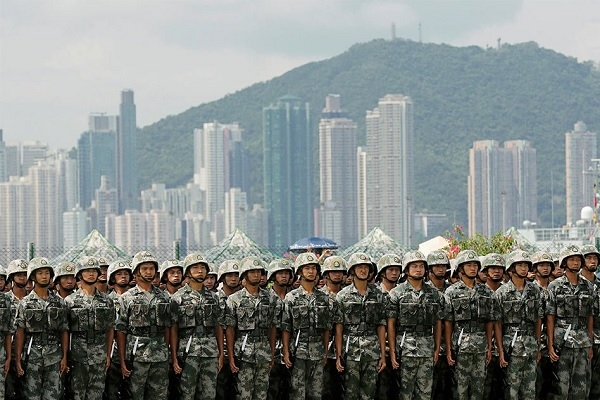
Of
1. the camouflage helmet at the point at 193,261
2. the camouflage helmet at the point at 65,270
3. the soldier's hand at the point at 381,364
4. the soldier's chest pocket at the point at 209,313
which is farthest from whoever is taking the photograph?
the soldier's hand at the point at 381,364

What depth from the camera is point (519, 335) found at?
14.0 m

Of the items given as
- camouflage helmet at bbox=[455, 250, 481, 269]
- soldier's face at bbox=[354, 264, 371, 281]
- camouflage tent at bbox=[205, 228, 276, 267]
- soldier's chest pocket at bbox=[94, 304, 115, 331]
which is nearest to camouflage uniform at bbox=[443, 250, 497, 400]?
camouflage helmet at bbox=[455, 250, 481, 269]

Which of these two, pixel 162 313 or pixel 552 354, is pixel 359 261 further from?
pixel 552 354

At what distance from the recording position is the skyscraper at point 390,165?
178500 mm

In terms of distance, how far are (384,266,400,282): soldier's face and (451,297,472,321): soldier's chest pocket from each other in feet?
1.76

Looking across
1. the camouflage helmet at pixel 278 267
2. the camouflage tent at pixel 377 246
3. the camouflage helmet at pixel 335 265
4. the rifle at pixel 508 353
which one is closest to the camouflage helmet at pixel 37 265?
the camouflage helmet at pixel 278 267

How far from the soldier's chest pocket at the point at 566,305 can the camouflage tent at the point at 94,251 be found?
606 centimetres

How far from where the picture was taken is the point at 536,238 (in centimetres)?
7525

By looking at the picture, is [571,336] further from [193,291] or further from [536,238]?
[536,238]

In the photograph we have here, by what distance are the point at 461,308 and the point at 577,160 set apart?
538ft

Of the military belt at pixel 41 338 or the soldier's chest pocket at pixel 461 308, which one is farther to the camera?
the soldier's chest pocket at pixel 461 308

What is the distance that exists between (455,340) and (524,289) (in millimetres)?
768

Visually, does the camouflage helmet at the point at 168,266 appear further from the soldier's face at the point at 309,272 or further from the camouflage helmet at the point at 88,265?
the soldier's face at the point at 309,272

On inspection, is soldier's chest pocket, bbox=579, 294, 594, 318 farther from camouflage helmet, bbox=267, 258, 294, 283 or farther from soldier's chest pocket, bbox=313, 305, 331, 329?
camouflage helmet, bbox=267, 258, 294, 283
